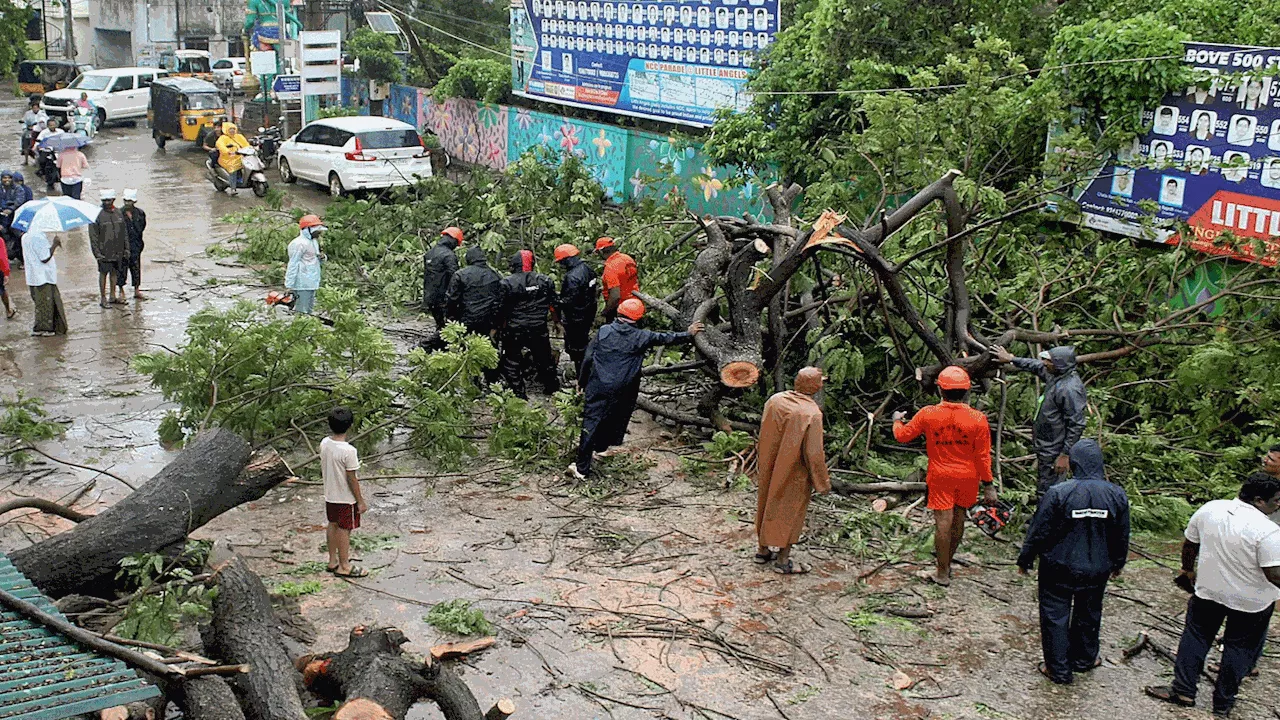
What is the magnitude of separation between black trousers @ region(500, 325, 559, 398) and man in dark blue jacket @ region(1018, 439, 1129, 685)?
233 inches

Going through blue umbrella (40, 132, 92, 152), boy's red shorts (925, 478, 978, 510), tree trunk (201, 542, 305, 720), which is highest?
blue umbrella (40, 132, 92, 152)

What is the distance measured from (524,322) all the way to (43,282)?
5.60m

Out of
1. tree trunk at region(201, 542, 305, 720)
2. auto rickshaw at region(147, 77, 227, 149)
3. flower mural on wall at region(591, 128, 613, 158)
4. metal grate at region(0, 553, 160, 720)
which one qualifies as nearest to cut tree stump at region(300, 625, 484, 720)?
tree trunk at region(201, 542, 305, 720)

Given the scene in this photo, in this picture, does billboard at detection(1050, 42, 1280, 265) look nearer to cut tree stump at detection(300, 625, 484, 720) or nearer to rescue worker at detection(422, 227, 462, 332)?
rescue worker at detection(422, 227, 462, 332)

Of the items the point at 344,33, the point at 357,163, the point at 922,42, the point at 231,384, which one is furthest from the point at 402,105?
the point at 231,384

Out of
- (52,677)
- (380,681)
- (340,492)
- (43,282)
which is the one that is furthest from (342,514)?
(43,282)

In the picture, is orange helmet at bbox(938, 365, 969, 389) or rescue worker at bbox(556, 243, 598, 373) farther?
rescue worker at bbox(556, 243, 598, 373)

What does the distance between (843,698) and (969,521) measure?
2637 millimetres

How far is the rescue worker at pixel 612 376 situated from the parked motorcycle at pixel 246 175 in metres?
15.1

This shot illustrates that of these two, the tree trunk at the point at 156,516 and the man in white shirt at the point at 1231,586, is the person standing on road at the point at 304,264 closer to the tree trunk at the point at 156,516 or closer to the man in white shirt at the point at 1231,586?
the tree trunk at the point at 156,516

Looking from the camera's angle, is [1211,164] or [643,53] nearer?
[1211,164]

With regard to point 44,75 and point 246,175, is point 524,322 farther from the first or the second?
point 44,75

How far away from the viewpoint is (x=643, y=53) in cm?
2167

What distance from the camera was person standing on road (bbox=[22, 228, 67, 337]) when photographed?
13.3m
